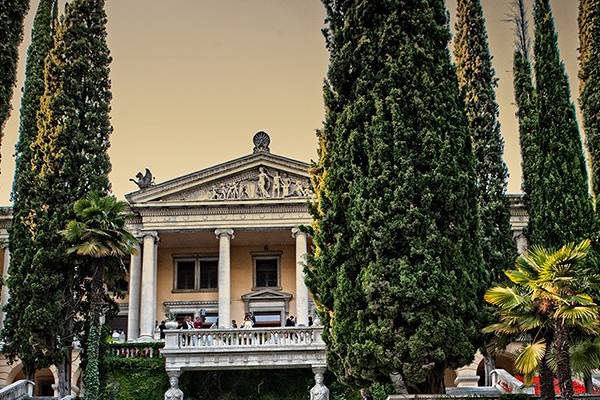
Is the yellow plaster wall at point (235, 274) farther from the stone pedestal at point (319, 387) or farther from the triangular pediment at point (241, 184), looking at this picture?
the stone pedestal at point (319, 387)

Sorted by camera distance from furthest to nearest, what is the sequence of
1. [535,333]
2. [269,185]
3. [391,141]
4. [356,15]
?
[269,185] → [356,15] → [391,141] → [535,333]

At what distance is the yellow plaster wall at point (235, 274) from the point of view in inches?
1788

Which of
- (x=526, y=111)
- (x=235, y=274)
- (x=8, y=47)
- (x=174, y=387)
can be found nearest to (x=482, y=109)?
(x=526, y=111)

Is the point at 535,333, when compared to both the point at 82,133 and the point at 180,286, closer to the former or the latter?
the point at 82,133

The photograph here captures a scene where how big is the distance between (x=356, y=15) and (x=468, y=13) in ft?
37.7

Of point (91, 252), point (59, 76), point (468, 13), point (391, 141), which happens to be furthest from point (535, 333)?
point (59, 76)

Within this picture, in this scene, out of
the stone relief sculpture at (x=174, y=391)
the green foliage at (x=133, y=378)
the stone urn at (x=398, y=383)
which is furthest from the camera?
the green foliage at (x=133, y=378)

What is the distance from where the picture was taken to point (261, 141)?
43.5 m

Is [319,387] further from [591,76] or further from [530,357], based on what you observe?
[591,76]

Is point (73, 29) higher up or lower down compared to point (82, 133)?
higher up

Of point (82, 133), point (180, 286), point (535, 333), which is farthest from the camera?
point (180, 286)

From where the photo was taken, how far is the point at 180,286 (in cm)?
4588

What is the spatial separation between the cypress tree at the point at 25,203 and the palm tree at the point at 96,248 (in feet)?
6.32

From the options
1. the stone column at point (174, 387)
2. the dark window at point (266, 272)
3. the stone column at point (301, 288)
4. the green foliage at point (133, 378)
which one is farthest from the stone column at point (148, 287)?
the stone column at point (174, 387)
